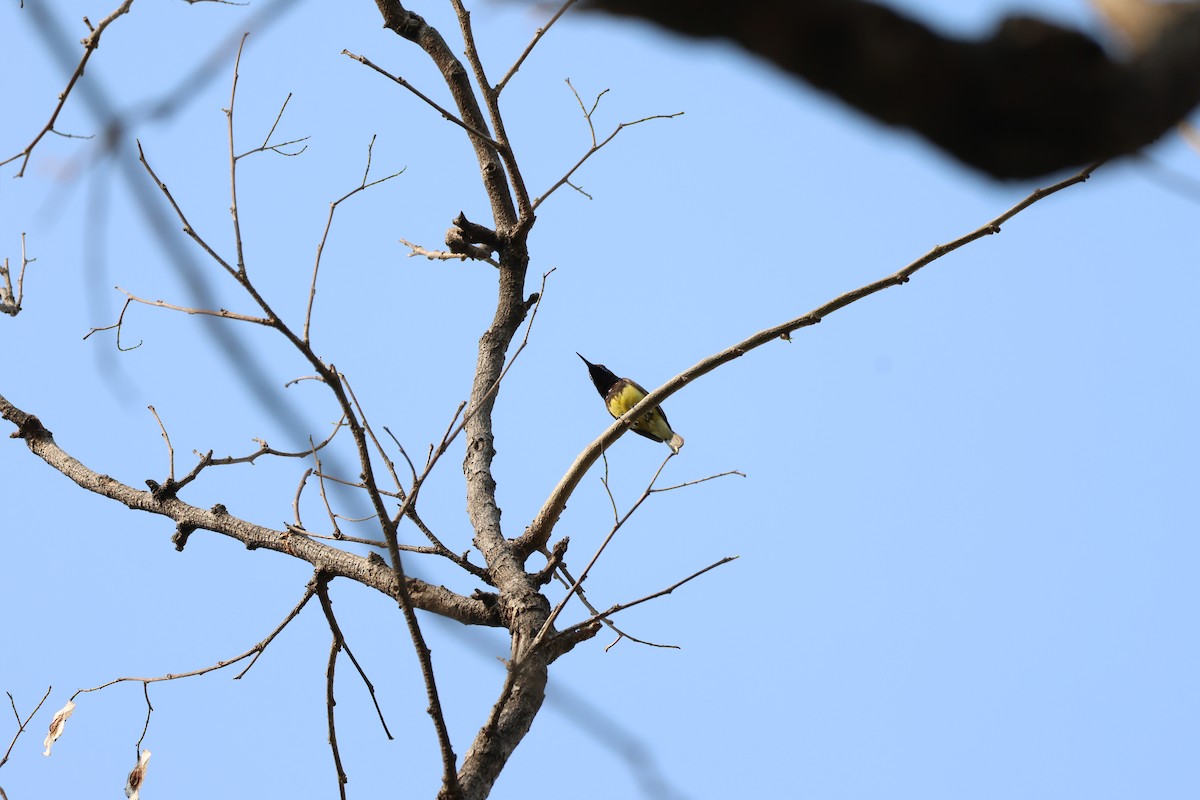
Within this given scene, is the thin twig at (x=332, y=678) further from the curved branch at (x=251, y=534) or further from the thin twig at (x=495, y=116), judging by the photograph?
the thin twig at (x=495, y=116)

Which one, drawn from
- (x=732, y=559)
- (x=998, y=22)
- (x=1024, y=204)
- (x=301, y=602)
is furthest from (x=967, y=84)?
(x=301, y=602)

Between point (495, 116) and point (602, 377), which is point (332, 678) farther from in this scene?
point (602, 377)

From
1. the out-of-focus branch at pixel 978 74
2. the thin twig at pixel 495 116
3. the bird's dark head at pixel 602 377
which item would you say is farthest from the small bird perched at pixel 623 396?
the out-of-focus branch at pixel 978 74

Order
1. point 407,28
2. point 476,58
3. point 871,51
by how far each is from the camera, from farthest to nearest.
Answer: point 407,28, point 476,58, point 871,51

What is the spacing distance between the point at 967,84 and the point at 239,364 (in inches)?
30.4

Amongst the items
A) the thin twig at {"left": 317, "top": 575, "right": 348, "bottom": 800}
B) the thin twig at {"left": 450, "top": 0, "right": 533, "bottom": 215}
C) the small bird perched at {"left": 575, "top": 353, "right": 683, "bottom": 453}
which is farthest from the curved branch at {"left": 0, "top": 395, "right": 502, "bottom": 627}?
the small bird perched at {"left": 575, "top": 353, "right": 683, "bottom": 453}

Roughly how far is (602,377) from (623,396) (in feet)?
1.08

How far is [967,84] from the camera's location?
0.86 m

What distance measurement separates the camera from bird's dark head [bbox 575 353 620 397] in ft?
22.8

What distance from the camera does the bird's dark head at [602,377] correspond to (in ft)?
22.8

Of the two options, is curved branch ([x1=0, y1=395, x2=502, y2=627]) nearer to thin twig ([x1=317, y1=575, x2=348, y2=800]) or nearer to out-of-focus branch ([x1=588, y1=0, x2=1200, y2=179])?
thin twig ([x1=317, y1=575, x2=348, y2=800])

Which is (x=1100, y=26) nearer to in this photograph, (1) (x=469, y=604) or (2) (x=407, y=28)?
(1) (x=469, y=604)

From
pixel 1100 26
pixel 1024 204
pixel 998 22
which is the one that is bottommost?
pixel 998 22

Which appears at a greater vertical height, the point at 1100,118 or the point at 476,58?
the point at 476,58
